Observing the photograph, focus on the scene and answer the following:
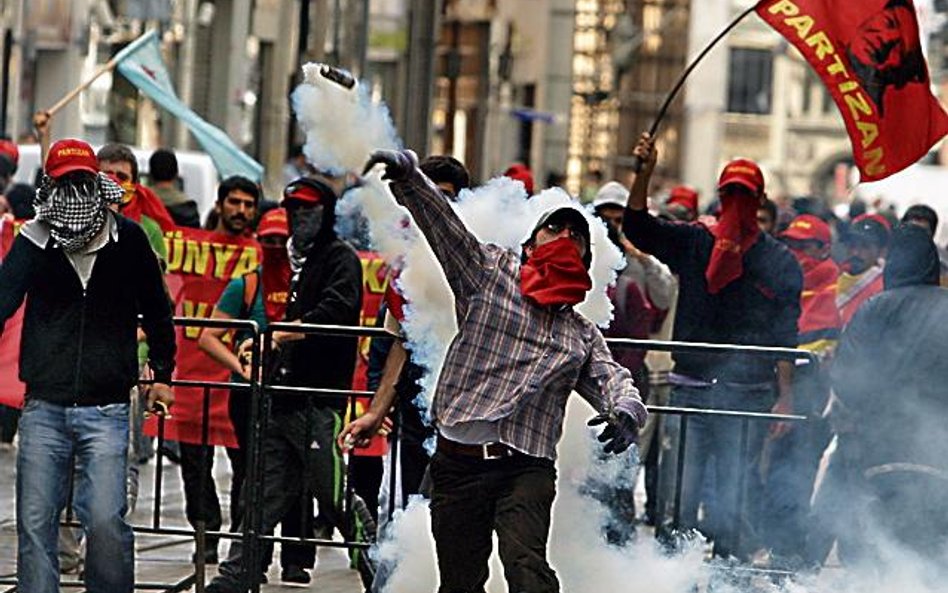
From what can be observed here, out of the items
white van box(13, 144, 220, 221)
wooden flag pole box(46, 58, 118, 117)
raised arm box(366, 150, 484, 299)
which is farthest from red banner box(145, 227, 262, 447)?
white van box(13, 144, 220, 221)

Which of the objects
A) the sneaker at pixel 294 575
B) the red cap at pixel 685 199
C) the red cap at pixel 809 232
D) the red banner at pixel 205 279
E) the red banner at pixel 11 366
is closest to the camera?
the sneaker at pixel 294 575

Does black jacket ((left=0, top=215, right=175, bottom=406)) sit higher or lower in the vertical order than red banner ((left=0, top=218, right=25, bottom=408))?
higher

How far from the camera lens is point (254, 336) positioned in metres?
9.81

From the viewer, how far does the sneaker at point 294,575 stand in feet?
36.0

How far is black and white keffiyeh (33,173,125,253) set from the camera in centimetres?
864

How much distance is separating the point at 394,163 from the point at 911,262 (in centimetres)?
309

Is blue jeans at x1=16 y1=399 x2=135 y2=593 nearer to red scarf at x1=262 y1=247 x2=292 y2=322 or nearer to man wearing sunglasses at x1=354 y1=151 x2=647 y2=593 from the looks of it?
man wearing sunglasses at x1=354 y1=151 x2=647 y2=593

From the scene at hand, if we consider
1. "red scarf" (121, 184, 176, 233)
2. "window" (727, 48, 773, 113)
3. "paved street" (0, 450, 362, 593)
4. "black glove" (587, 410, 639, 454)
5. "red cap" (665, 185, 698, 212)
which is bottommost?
"paved street" (0, 450, 362, 593)

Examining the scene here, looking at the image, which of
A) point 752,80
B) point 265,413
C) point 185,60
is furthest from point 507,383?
point 752,80

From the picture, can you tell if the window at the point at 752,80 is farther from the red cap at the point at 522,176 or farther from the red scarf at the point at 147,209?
the red scarf at the point at 147,209

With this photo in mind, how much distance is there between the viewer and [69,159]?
866 centimetres

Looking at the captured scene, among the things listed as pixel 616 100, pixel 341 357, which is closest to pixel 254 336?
pixel 341 357

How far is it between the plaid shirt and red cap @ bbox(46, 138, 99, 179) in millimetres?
1185

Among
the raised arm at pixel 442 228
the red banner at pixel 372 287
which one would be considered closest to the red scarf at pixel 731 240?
the red banner at pixel 372 287
